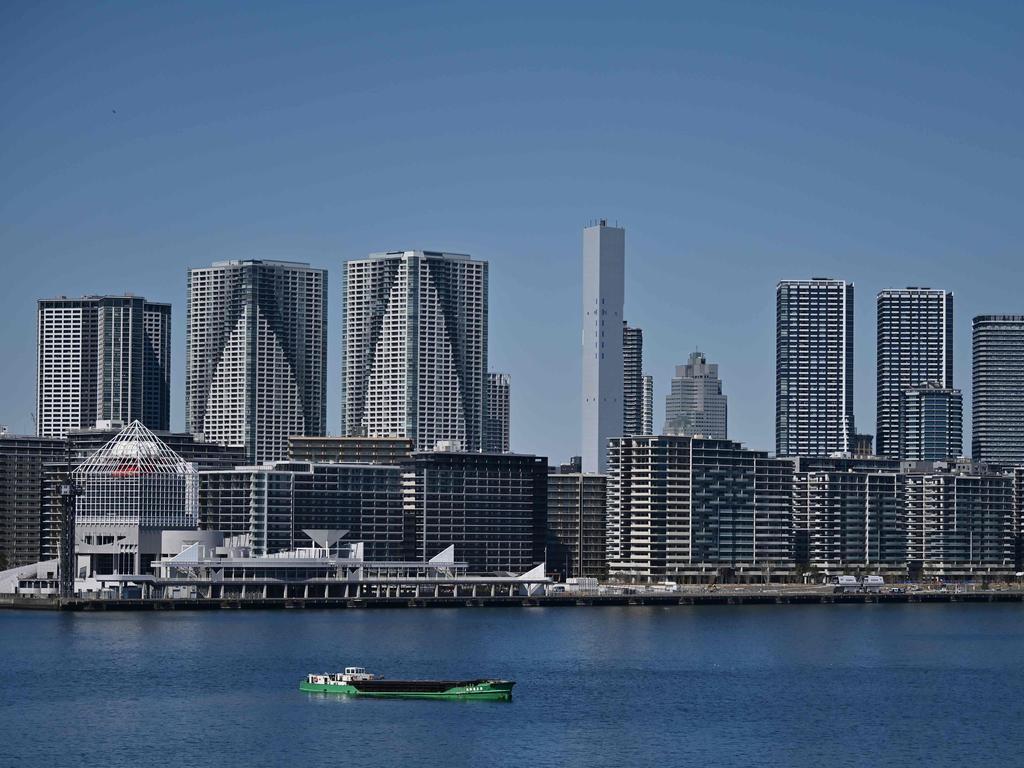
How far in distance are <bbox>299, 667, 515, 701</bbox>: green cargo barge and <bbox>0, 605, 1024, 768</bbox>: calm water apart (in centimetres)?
197

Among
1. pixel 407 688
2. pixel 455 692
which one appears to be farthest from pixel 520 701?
pixel 407 688

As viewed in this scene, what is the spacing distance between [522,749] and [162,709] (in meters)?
23.7

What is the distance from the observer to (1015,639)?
7293 inches

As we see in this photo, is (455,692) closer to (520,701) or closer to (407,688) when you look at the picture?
(407,688)

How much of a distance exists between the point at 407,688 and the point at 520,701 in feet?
21.6

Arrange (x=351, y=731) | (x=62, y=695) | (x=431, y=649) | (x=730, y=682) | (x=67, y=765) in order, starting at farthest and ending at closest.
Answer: (x=431, y=649)
(x=730, y=682)
(x=62, y=695)
(x=351, y=731)
(x=67, y=765)

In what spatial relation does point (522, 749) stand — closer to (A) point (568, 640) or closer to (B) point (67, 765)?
(B) point (67, 765)

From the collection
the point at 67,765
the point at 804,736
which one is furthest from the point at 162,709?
the point at 804,736

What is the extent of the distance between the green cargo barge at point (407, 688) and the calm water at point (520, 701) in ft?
6.46

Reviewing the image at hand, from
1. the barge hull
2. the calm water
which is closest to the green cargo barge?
the barge hull

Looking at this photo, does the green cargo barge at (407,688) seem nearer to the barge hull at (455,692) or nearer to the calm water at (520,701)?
the barge hull at (455,692)

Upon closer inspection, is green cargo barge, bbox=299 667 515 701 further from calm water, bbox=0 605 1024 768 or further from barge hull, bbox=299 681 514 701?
calm water, bbox=0 605 1024 768

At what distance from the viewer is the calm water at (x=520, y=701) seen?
10094cm

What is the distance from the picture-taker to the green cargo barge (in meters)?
121
